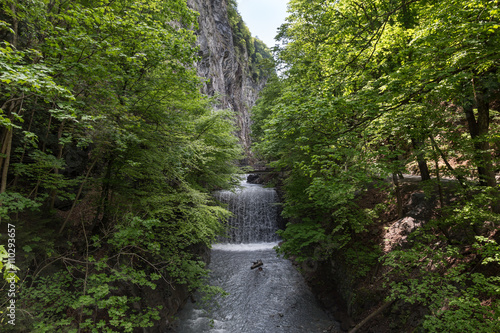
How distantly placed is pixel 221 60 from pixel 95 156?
29.7 meters

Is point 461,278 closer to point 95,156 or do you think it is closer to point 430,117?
point 430,117

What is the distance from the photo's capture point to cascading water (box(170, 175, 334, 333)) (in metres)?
7.91

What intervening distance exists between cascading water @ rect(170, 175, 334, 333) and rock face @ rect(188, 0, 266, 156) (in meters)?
13.1

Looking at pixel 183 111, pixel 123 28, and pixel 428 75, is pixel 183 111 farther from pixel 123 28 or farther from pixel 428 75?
pixel 428 75

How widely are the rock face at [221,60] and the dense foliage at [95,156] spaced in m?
16.1

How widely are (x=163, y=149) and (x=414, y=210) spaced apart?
8.07 m

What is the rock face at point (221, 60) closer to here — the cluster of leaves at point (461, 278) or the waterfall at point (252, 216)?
the waterfall at point (252, 216)

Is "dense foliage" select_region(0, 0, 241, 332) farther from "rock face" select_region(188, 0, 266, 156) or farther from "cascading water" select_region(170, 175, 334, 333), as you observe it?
"rock face" select_region(188, 0, 266, 156)

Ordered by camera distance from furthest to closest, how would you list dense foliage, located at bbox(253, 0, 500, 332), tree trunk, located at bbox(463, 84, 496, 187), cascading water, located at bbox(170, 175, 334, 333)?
1. cascading water, located at bbox(170, 175, 334, 333)
2. tree trunk, located at bbox(463, 84, 496, 187)
3. dense foliage, located at bbox(253, 0, 500, 332)

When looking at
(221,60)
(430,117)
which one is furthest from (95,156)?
(221,60)

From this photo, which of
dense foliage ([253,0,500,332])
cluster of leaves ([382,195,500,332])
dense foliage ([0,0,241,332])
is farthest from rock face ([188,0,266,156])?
cluster of leaves ([382,195,500,332])

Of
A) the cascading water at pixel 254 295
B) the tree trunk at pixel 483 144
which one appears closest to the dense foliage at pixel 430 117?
the tree trunk at pixel 483 144

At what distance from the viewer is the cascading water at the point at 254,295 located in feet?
26.0

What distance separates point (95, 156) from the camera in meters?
6.00
